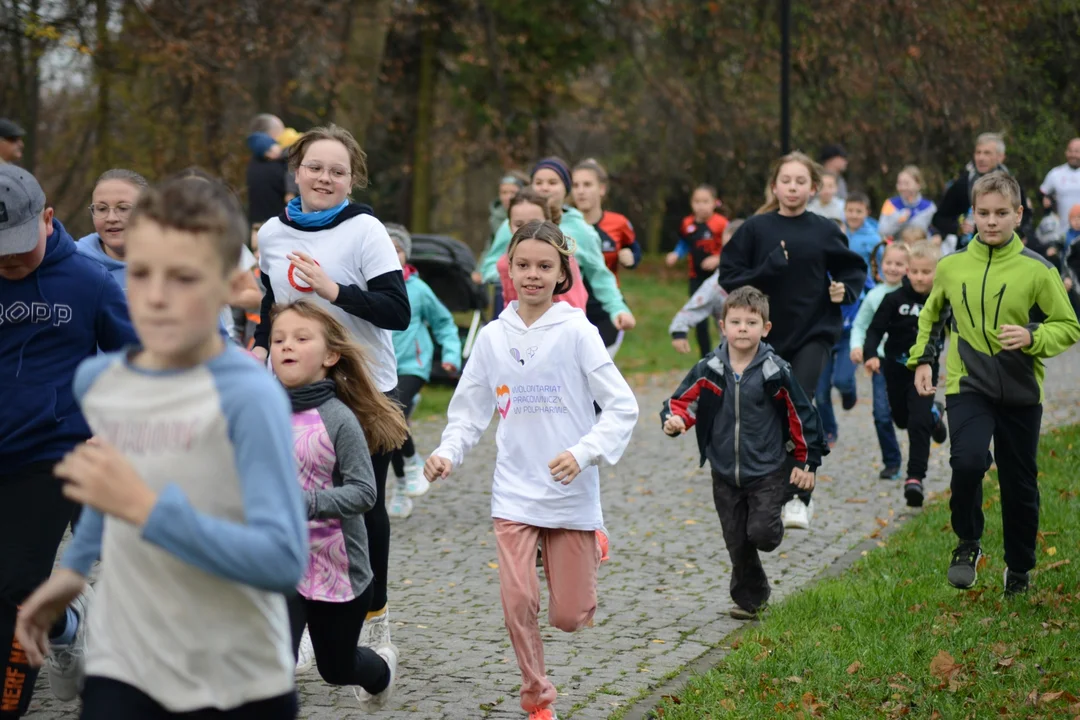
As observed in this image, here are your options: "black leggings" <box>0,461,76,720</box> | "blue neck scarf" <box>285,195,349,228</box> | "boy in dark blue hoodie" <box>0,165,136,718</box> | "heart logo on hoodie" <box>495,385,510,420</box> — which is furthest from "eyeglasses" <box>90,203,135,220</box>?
"heart logo on hoodie" <box>495,385,510,420</box>

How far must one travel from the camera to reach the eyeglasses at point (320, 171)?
19.4 ft

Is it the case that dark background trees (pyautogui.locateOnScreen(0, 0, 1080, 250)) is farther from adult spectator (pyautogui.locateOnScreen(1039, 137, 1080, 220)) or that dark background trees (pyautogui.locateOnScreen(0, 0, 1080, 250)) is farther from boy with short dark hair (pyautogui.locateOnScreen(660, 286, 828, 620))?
boy with short dark hair (pyautogui.locateOnScreen(660, 286, 828, 620))

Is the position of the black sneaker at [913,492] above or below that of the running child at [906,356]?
below

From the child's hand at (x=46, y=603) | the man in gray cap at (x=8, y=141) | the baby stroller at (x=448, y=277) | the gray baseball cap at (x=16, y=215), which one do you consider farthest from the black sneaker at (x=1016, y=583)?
the baby stroller at (x=448, y=277)

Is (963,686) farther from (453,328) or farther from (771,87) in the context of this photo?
(771,87)

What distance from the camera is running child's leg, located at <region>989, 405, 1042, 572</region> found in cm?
707

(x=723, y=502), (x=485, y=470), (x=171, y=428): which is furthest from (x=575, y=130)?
(x=171, y=428)

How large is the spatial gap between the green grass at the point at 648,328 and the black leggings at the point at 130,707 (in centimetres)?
1241

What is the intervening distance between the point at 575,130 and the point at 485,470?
3613 cm

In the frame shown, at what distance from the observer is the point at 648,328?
2661 cm

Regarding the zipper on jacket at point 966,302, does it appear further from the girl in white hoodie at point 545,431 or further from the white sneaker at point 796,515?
the white sneaker at point 796,515

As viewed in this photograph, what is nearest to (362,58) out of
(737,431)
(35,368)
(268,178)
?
(268,178)

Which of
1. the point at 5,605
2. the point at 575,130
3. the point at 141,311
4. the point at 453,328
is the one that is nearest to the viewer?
the point at 141,311

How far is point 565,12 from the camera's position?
2739cm
